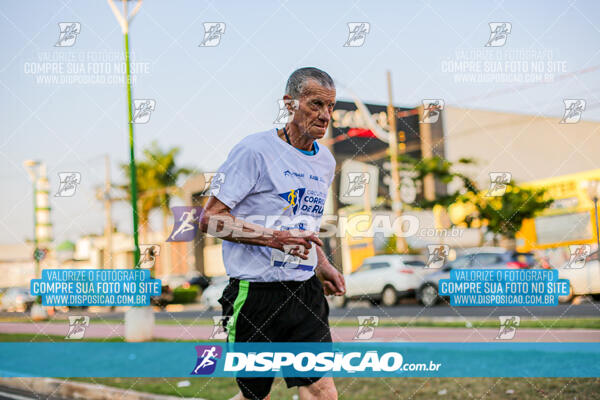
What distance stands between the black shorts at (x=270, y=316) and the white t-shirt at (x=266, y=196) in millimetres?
49

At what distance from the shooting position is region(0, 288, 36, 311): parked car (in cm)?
3075

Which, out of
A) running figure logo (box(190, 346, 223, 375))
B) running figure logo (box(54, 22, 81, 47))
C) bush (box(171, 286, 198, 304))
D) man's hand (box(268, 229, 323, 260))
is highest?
running figure logo (box(54, 22, 81, 47))

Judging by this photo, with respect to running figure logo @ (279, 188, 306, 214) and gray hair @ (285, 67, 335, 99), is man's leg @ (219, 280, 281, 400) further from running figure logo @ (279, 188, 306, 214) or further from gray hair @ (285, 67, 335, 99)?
gray hair @ (285, 67, 335, 99)

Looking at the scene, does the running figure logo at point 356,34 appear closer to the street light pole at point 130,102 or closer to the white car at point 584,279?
the street light pole at point 130,102

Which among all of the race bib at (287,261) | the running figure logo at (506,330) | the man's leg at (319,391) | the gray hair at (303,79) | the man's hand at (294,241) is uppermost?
the gray hair at (303,79)

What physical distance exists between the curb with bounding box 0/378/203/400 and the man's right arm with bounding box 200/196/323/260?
128 inches

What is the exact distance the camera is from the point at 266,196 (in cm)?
288

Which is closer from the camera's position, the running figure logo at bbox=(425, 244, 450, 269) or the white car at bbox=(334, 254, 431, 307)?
the running figure logo at bbox=(425, 244, 450, 269)

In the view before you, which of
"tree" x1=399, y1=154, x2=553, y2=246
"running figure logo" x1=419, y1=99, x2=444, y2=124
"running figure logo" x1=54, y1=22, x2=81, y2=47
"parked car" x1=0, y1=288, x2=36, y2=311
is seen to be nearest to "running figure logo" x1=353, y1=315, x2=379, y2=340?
"running figure logo" x1=419, y1=99, x2=444, y2=124

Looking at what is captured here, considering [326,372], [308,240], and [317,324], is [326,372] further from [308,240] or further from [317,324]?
[308,240]

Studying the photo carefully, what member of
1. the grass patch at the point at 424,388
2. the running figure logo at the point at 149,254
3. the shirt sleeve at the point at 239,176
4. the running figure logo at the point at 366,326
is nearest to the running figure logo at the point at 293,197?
the shirt sleeve at the point at 239,176

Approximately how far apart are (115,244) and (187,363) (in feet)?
146

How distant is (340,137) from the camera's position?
1292 inches

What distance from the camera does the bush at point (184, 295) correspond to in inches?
1329
